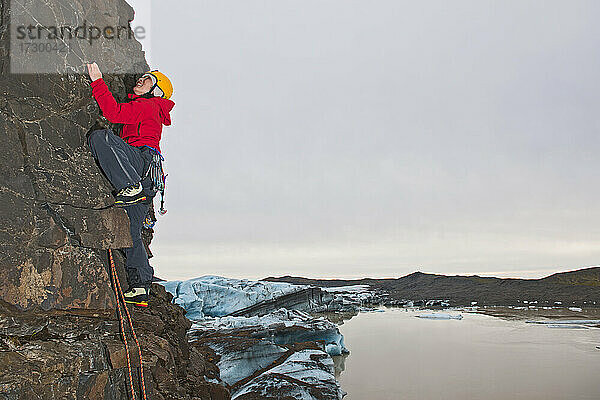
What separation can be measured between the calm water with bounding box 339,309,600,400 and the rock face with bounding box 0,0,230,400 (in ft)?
25.9

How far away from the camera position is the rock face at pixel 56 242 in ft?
9.55

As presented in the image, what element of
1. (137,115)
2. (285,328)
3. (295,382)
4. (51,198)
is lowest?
(295,382)

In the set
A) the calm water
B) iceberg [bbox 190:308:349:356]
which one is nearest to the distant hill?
the calm water

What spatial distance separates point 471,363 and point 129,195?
44.2 ft

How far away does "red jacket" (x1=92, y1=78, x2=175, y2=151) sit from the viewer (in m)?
3.16

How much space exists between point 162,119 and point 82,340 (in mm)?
1748

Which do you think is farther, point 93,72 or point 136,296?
point 136,296

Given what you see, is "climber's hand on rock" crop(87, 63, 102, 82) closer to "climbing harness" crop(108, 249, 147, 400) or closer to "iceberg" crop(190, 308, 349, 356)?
"climbing harness" crop(108, 249, 147, 400)

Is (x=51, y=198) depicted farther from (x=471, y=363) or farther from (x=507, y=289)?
(x=507, y=289)

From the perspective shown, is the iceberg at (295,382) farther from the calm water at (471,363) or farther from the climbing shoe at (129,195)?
the climbing shoe at (129,195)

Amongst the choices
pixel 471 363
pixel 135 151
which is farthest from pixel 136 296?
pixel 471 363

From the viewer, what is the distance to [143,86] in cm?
356

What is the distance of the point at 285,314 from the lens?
518 inches

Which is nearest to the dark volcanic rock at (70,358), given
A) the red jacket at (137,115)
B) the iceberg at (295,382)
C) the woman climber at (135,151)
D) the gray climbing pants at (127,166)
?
the woman climber at (135,151)
